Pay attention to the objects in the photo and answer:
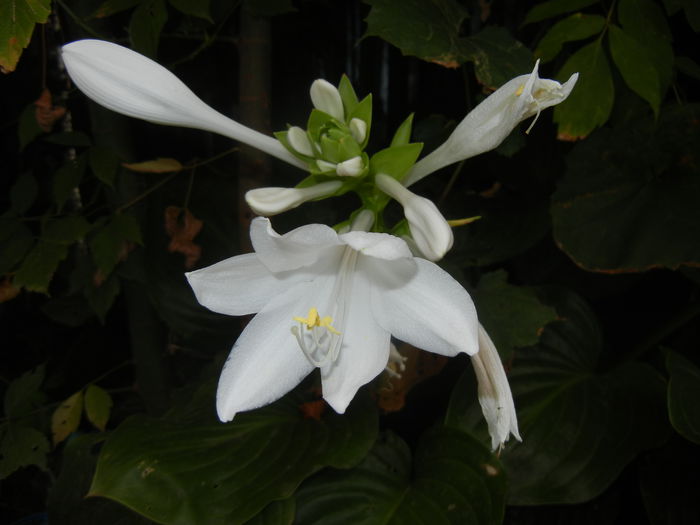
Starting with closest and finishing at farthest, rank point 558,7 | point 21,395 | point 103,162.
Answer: point 558,7
point 103,162
point 21,395

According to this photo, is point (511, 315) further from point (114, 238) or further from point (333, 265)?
point (114, 238)

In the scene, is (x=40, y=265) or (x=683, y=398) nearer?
(x=683, y=398)

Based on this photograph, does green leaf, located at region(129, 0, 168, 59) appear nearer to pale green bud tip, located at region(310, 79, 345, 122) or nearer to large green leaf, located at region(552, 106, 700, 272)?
pale green bud tip, located at region(310, 79, 345, 122)

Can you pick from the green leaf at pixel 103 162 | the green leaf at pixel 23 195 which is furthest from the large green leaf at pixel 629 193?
the green leaf at pixel 23 195

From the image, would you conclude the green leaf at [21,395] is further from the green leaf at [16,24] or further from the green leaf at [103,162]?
the green leaf at [16,24]

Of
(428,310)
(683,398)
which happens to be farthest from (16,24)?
(683,398)

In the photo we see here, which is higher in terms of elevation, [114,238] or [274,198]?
[274,198]
